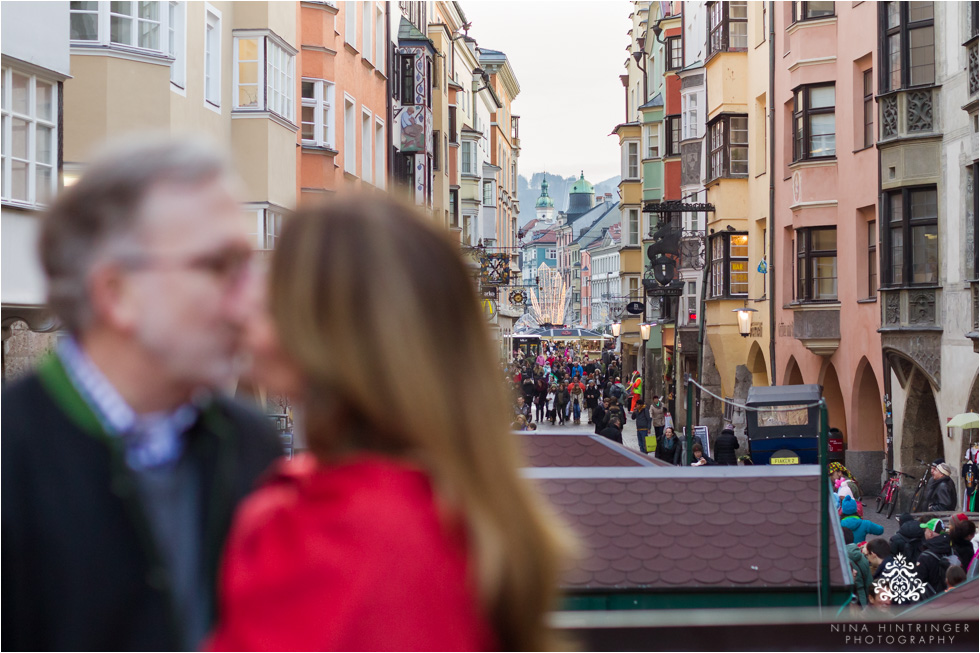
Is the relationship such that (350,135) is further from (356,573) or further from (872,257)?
(356,573)

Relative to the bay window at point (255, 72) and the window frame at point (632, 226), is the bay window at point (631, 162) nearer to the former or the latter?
the window frame at point (632, 226)

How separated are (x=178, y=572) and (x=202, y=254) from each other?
0.47 metres

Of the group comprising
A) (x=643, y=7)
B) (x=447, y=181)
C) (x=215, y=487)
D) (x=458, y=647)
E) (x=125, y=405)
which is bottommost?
(x=458, y=647)

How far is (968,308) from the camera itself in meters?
17.1

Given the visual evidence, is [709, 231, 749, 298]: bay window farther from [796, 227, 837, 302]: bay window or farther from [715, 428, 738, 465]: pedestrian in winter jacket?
[715, 428, 738, 465]: pedestrian in winter jacket

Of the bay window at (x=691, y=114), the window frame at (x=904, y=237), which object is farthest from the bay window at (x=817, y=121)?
the bay window at (x=691, y=114)

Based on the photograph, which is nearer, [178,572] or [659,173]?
[178,572]

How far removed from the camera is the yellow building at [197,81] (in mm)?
13156

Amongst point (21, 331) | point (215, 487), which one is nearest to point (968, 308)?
point (21, 331)

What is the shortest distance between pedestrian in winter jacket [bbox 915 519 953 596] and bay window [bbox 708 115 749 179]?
20.8m

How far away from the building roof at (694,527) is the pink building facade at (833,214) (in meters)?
15.7

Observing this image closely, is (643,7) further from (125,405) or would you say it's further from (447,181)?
(125,405)

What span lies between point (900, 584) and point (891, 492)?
Answer: 10.5 meters

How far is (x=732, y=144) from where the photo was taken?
31.0m
